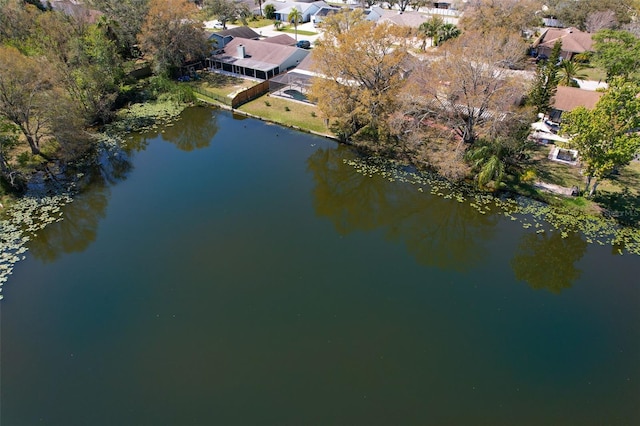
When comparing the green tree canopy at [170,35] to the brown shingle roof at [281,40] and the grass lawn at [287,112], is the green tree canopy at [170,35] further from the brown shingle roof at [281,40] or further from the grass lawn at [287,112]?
the brown shingle roof at [281,40]

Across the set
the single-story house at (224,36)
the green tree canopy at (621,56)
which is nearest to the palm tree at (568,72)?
the green tree canopy at (621,56)

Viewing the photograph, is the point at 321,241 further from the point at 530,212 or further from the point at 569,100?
the point at 569,100

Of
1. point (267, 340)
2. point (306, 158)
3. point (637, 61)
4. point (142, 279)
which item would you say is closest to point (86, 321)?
point (142, 279)

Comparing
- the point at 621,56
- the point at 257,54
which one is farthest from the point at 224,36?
the point at 621,56

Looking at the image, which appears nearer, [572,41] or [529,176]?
[529,176]

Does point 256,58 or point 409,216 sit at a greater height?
point 256,58

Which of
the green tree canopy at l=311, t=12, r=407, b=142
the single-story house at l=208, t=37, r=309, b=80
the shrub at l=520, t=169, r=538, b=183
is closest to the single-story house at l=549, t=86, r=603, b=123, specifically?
the shrub at l=520, t=169, r=538, b=183
